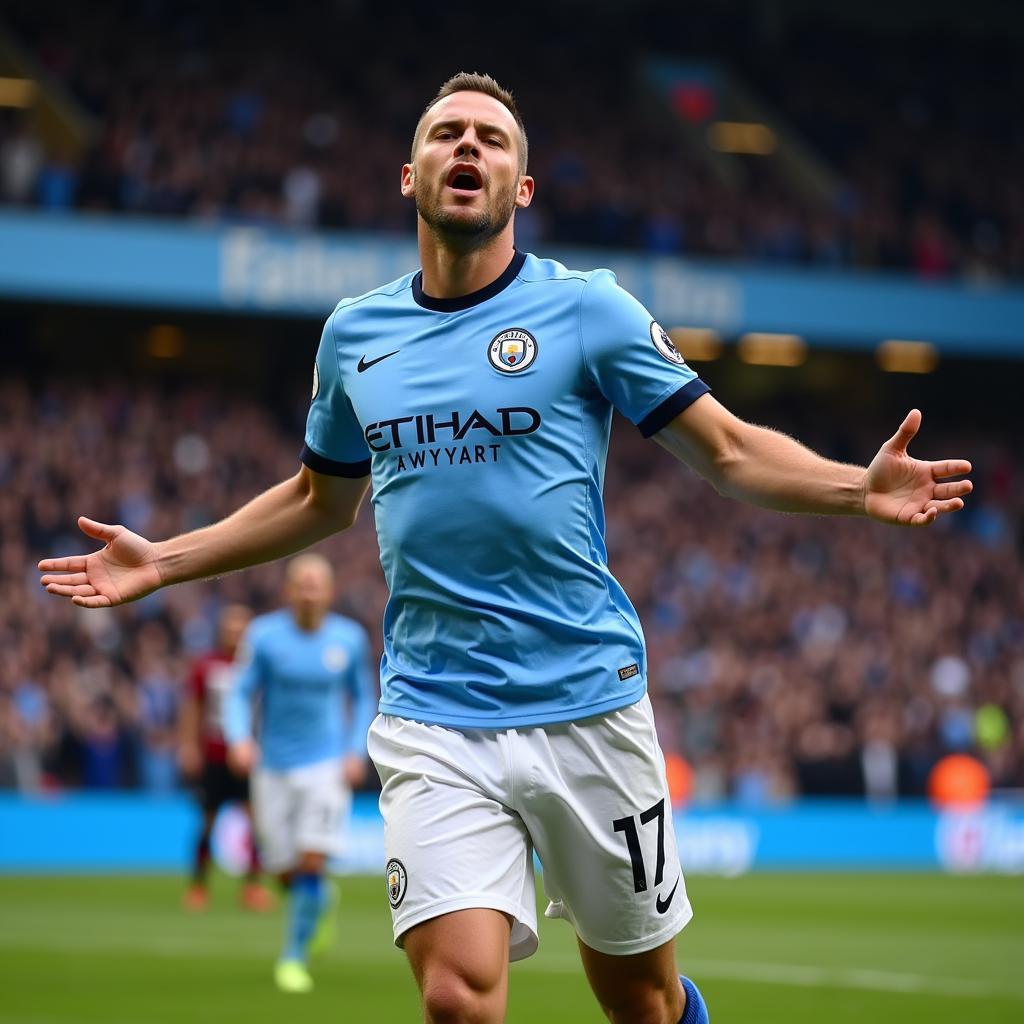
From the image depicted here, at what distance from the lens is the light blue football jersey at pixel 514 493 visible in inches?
192

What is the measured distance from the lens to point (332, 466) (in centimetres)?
548

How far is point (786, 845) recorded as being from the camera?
23.7m

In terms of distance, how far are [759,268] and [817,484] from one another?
27868 millimetres

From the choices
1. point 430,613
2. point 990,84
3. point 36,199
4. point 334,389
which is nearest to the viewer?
point 430,613

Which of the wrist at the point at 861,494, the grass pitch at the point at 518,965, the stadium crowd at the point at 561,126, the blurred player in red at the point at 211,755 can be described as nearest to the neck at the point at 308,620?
the grass pitch at the point at 518,965

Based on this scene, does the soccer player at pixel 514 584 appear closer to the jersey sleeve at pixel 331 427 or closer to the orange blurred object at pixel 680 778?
the jersey sleeve at pixel 331 427

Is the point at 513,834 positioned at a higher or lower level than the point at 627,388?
lower

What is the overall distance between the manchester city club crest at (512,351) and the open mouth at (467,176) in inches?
14.5

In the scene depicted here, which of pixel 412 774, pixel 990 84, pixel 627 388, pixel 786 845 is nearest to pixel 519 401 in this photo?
pixel 627 388

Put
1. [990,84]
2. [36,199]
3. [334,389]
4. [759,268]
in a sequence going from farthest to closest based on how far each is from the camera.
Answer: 1. [990,84]
2. [759,268]
3. [36,199]
4. [334,389]

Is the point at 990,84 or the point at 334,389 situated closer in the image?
the point at 334,389

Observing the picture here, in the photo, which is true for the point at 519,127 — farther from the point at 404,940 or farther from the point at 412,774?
the point at 404,940

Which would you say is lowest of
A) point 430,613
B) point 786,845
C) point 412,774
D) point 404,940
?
point 786,845

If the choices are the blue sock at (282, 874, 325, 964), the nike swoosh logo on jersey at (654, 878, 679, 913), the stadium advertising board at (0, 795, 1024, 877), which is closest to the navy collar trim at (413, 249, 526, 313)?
the nike swoosh logo on jersey at (654, 878, 679, 913)
